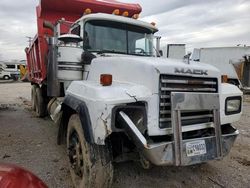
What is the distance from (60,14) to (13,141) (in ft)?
10.4

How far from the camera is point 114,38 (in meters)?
4.82

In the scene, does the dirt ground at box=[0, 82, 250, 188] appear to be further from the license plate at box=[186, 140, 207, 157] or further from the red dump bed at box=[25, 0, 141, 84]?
the red dump bed at box=[25, 0, 141, 84]

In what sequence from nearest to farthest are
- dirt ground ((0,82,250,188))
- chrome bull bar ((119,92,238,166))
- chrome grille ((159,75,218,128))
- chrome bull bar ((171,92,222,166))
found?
chrome bull bar ((119,92,238,166))
chrome bull bar ((171,92,222,166))
chrome grille ((159,75,218,128))
dirt ground ((0,82,250,188))

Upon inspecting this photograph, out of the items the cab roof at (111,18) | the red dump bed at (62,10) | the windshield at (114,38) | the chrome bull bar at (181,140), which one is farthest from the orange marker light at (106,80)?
the red dump bed at (62,10)

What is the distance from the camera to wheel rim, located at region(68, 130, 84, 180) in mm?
3495

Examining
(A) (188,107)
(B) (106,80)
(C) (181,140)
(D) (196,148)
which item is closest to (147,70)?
(B) (106,80)

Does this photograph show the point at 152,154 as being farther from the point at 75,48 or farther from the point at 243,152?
the point at 243,152

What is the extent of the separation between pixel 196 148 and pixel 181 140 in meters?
0.24

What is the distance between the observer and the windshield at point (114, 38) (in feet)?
15.3

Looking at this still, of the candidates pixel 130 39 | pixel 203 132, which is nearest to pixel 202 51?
pixel 130 39

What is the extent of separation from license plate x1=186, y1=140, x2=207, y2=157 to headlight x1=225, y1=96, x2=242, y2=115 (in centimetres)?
76

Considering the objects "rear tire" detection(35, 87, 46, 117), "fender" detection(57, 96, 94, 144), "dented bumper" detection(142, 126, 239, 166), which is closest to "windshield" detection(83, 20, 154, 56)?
"fender" detection(57, 96, 94, 144)

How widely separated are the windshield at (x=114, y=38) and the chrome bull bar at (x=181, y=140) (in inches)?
79.7

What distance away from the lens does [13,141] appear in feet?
19.3
